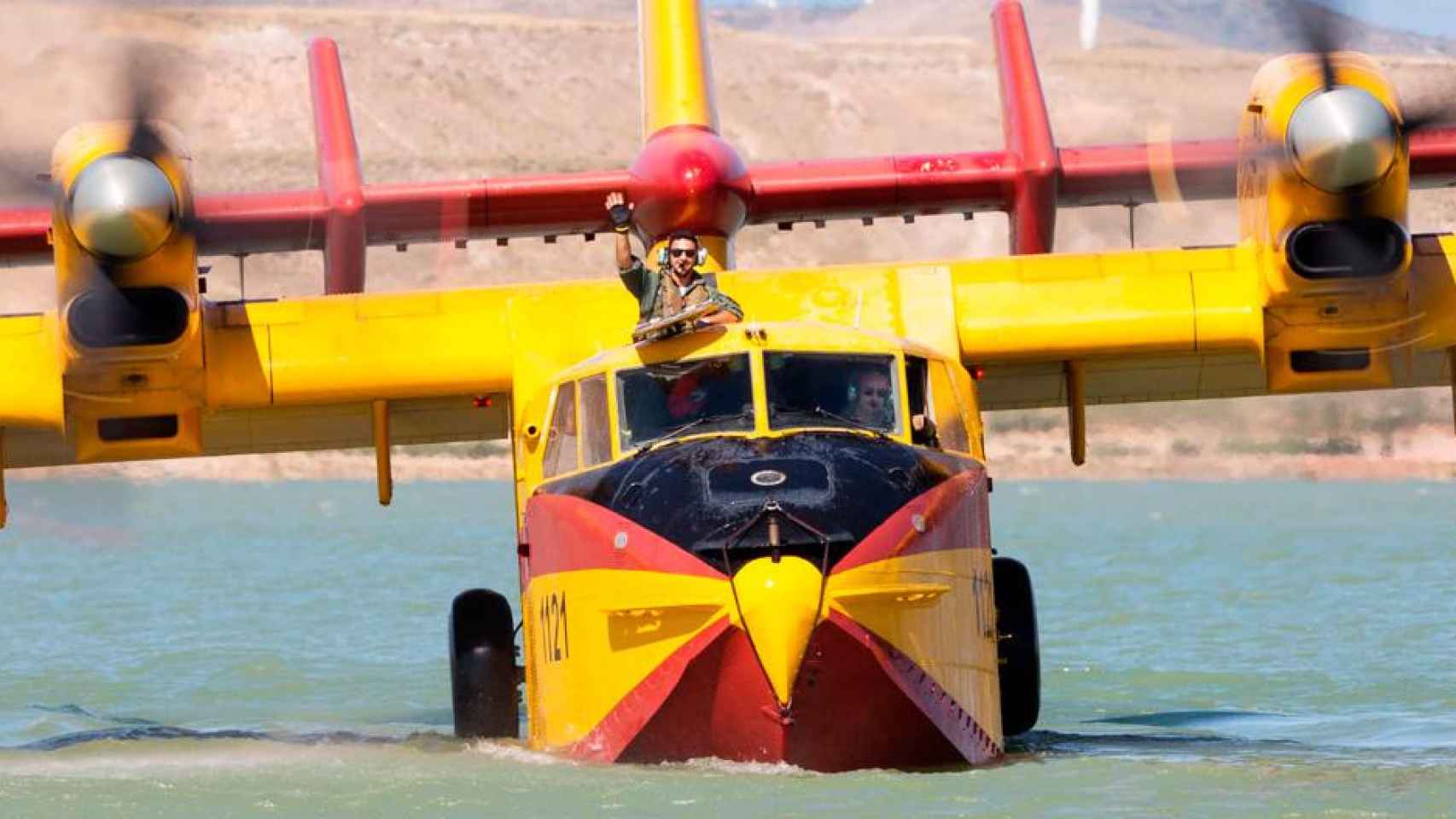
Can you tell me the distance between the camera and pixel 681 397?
13.4 m

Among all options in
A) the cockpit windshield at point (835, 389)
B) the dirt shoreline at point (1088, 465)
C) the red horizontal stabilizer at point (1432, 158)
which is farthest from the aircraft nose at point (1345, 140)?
the dirt shoreline at point (1088, 465)

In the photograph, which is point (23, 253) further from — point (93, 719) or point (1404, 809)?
point (1404, 809)

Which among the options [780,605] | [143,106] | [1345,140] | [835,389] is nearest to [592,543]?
[780,605]

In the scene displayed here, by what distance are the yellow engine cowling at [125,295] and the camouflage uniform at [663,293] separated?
113 inches

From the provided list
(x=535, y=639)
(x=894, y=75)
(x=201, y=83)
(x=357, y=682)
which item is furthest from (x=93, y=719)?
(x=894, y=75)

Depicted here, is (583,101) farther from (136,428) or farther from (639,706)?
(639,706)

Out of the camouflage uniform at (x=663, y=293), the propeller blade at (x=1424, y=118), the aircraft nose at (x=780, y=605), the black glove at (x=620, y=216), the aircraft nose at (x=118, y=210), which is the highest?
the propeller blade at (x=1424, y=118)

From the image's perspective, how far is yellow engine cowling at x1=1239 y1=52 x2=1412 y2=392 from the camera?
1508 cm

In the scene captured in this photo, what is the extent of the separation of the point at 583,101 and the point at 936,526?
110560mm

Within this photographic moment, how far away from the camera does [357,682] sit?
22953 mm

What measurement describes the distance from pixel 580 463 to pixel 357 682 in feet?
32.3

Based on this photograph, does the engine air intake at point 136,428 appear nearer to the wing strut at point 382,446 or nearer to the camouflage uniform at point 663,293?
the wing strut at point 382,446

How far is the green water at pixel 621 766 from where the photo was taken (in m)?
12.5

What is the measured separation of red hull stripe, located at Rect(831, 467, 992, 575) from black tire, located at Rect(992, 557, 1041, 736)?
2448 mm
